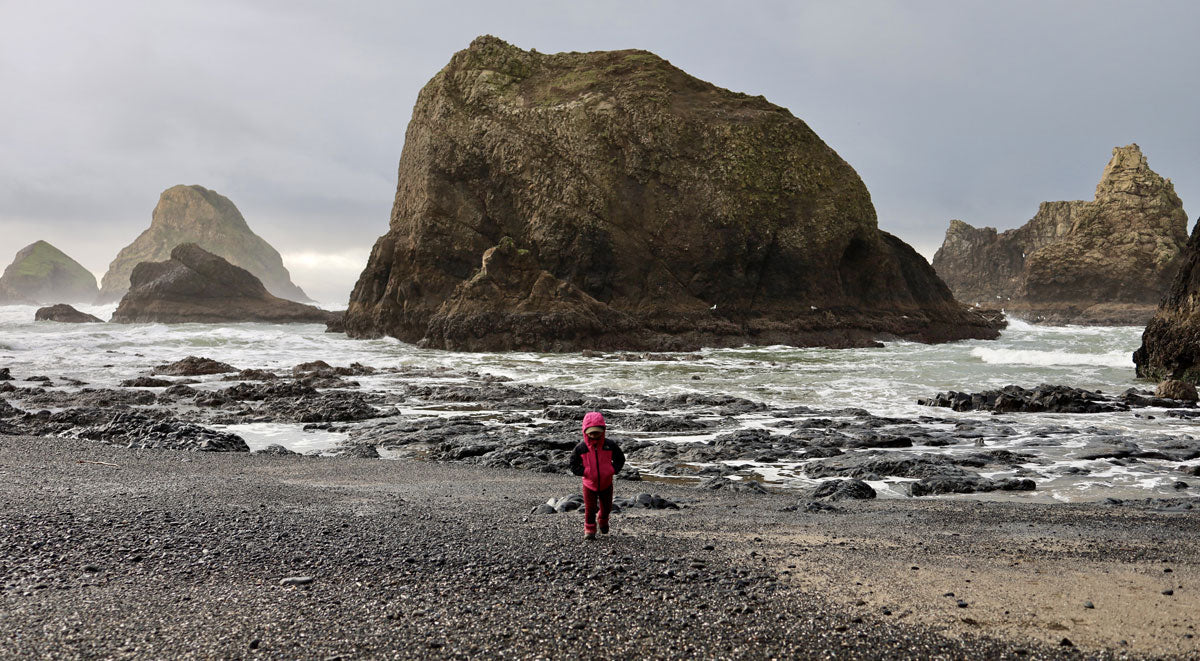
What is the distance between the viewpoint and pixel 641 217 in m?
43.4

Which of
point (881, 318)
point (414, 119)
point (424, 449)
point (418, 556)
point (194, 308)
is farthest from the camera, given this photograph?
point (194, 308)

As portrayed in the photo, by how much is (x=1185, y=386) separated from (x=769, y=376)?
9.76 metres

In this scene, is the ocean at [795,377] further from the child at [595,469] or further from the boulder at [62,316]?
the boulder at [62,316]

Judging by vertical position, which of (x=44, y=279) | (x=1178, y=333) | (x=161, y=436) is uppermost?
(x=44, y=279)

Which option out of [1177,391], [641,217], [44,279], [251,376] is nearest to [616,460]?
[1177,391]

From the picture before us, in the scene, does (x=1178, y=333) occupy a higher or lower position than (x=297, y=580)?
higher

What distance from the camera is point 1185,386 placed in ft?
50.6

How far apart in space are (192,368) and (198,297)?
4919 centimetres

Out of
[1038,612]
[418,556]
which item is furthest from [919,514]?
[418,556]

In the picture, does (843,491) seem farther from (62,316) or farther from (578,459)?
(62,316)

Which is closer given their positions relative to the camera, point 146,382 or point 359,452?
point 359,452

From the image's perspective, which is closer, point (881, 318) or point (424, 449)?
point (424, 449)

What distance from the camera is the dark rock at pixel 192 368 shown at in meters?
21.3

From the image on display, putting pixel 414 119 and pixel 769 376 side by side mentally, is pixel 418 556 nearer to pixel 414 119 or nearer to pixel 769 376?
pixel 769 376
